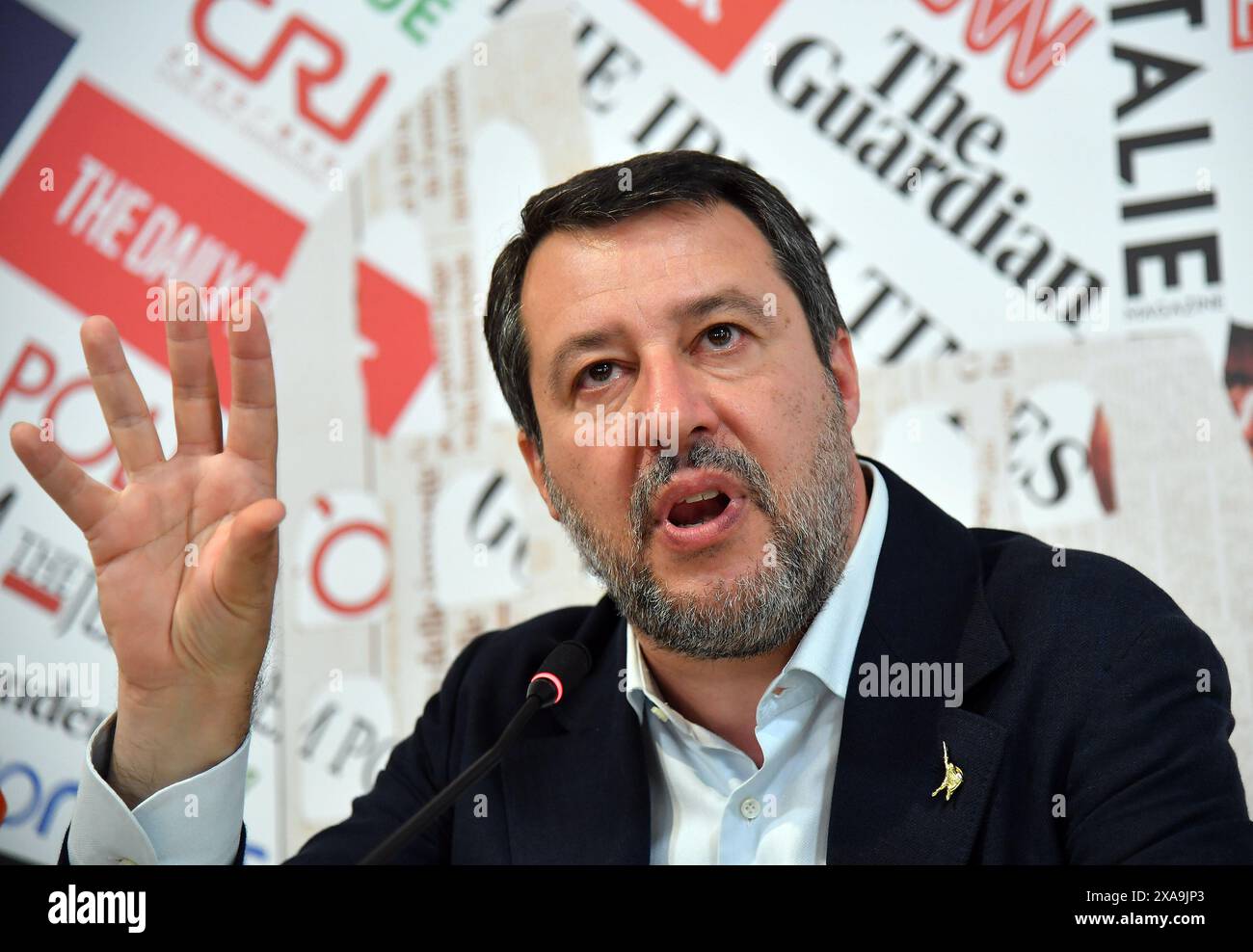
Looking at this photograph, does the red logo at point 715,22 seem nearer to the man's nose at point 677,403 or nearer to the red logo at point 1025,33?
the red logo at point 1025,33

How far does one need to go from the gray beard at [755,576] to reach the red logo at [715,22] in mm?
1334

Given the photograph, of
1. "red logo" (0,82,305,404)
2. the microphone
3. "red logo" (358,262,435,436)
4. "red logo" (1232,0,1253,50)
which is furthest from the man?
"red logo" (0,82,305,404)

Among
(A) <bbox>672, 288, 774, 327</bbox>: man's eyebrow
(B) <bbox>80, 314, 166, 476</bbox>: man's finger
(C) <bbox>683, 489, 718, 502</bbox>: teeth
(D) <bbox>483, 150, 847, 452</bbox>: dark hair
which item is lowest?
(C) <bbox>683, 489, 718, 502</bbox>: teeth

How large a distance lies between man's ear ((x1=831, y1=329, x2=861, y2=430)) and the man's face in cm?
7

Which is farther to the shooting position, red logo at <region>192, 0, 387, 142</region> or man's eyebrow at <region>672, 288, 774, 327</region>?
red logo at <region>192, 0, 387, 142</region>

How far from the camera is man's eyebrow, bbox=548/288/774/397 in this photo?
1.58 metres

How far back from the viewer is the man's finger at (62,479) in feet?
4.48

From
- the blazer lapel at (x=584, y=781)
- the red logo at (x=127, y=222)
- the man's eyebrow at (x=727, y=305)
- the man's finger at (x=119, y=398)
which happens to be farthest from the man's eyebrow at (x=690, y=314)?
the red logo at (x=127, y=222)

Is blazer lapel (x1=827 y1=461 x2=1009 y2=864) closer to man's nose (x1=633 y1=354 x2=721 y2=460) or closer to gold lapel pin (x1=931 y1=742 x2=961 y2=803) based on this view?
gold lapel pin (x1=931 y1=742 x2=961 y2=803)

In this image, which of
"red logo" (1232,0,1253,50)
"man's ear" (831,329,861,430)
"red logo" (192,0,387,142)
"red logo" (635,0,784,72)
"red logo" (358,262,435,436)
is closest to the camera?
"man's ear" (831,329,861,430)

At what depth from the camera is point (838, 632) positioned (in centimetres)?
157

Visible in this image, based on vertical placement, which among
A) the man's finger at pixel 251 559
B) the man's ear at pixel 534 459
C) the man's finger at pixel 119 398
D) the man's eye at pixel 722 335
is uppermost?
the man's eye at pixel 722 335

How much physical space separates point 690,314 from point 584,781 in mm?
656

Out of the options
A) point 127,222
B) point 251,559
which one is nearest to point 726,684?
point 251,559
